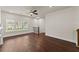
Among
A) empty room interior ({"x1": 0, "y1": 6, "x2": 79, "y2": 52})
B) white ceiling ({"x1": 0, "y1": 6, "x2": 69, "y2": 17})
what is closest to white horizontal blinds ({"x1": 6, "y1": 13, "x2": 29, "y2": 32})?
empty room interior ({"x1": 0, "y1": 6, "x2": 79, "y2": 52})

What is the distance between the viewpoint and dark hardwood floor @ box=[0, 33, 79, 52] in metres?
2.34

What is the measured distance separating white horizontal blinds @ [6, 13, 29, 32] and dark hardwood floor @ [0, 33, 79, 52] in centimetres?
26

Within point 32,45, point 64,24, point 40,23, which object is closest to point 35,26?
point 40,23

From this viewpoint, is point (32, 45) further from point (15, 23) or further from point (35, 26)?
point (15, 23)

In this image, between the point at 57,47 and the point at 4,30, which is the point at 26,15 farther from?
the point at 57,47

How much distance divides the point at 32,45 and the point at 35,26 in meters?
0.63

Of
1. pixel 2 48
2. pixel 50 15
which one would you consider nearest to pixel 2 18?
pixel 2 48

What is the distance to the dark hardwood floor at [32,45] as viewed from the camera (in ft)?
7.69

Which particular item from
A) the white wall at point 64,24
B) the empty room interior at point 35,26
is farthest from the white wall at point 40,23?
the white wall at point 64,24

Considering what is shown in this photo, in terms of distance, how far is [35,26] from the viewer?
2.78m

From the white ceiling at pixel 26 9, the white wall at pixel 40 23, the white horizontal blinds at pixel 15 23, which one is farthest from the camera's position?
the white wall at pixel 40 23

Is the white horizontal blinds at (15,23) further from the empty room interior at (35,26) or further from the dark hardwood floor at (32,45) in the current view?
the dark hardwood floor at (32,45)

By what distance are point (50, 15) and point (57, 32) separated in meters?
0.59
